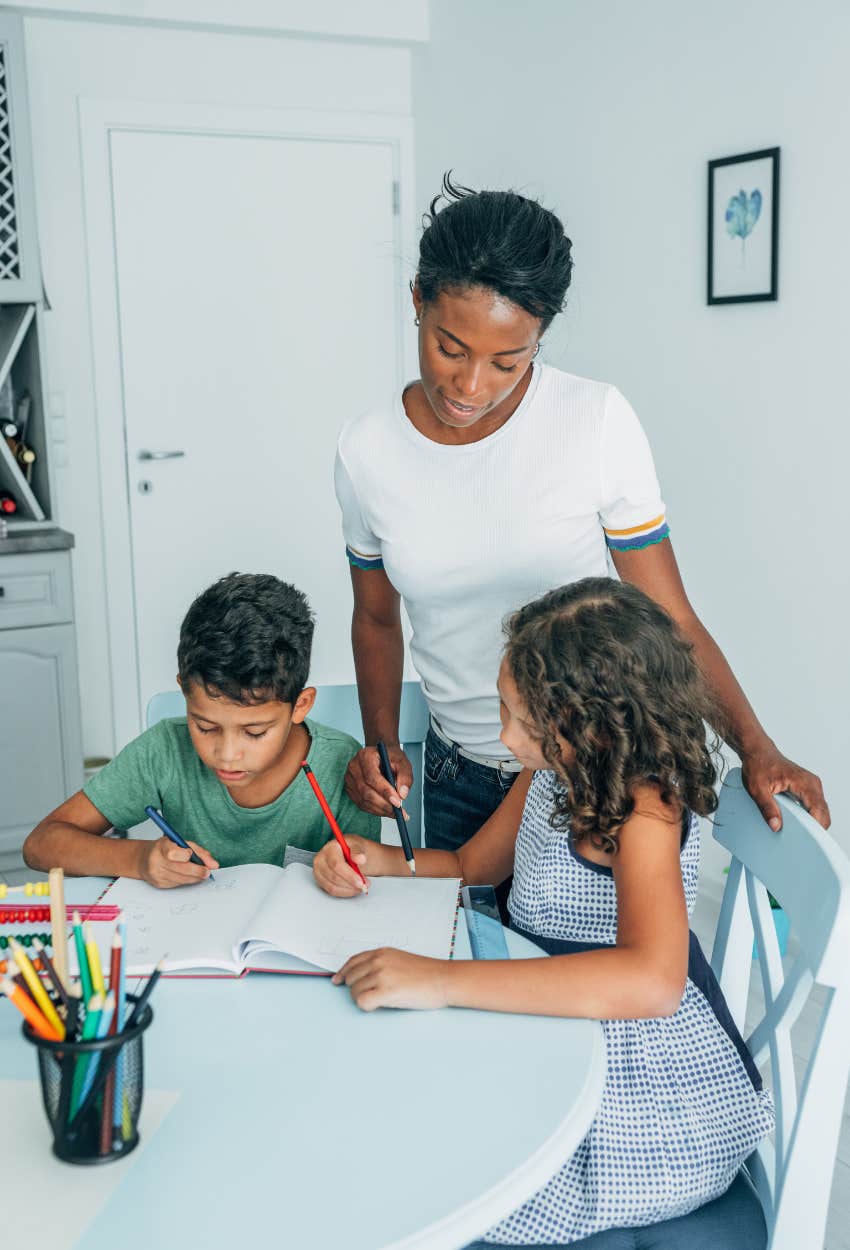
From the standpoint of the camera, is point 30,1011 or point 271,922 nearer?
point 30,1011

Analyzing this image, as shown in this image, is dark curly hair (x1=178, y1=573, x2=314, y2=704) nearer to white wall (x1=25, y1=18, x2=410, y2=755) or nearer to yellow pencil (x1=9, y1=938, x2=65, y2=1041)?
yellow pencil (x1=9, y1=938, x2=65, y2=1041)

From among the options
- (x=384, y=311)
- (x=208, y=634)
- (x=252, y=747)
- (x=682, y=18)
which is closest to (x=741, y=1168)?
(x=252, y=747)

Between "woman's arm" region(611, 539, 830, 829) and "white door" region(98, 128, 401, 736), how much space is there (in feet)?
8.66

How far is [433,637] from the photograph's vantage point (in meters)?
1.51

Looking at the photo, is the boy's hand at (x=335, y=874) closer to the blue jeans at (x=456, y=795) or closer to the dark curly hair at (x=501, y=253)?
the blue jeans at (x=456, y=795)

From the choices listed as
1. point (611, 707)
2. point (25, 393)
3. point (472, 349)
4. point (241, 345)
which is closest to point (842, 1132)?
point (611, 707)

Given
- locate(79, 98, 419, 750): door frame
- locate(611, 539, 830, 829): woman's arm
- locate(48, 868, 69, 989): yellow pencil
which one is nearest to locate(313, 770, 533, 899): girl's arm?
locate(611, 539, 830, 829): woman's arm

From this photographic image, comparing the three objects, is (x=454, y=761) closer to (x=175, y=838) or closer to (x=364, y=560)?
(x=364, y=560)

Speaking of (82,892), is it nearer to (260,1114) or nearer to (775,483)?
(260,1114)

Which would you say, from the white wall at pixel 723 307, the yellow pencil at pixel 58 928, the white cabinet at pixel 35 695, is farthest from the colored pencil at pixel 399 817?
the white cabinet at pixel 35 695

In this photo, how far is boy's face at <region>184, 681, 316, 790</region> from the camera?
4.48 feet

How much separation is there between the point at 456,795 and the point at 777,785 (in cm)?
46

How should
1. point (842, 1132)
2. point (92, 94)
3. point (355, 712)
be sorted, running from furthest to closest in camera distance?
point (92, 94) → point (842, 1132) → point (355, 712)

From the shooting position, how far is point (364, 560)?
1.60m
